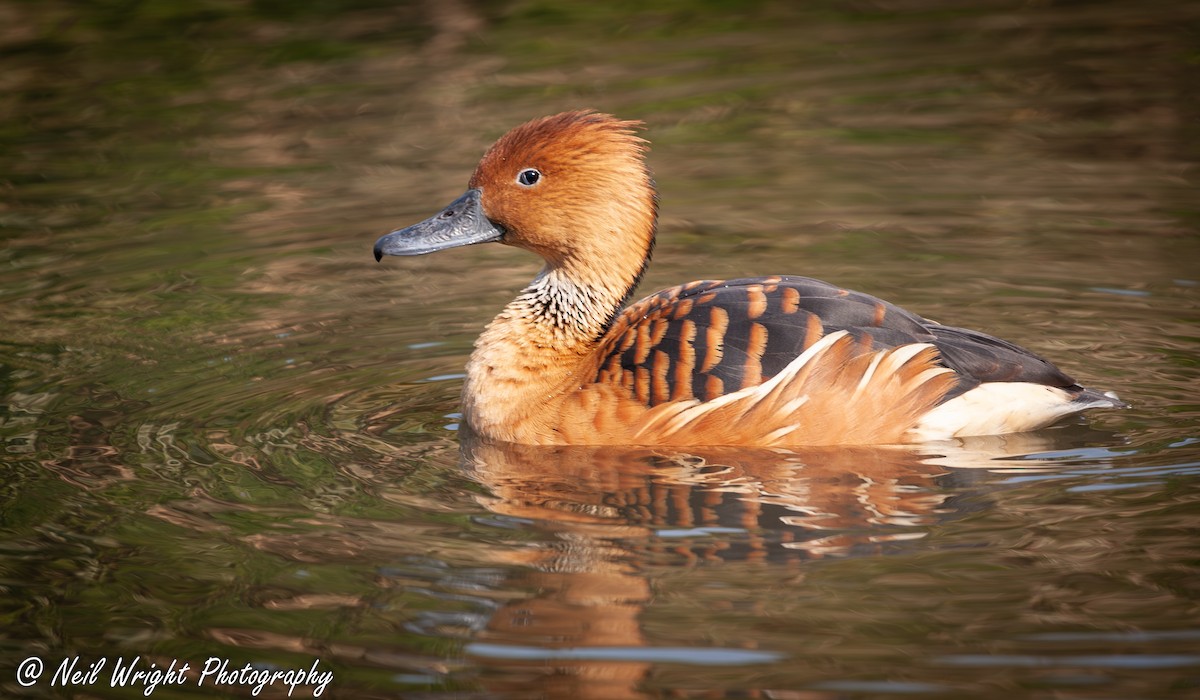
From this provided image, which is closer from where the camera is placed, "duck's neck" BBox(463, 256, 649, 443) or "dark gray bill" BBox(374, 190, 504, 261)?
"duck's neck" BBox(463, 256, 649, 443)

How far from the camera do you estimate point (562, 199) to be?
7281 millimetres

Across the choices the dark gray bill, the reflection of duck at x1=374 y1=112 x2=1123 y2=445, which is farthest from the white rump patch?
the dark gray bill

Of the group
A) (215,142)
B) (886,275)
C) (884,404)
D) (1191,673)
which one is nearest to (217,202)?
(215,142)

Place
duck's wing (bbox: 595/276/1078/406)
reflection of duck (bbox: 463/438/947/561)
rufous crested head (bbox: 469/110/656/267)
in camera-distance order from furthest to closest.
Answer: rufous crested head (bbox: 469/110/656/267) < duck's wing (bbox: 595/276/1078/406) < reflection of duck (bbox: 463/438/947/561)

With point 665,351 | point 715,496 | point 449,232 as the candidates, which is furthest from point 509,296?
point 715,496

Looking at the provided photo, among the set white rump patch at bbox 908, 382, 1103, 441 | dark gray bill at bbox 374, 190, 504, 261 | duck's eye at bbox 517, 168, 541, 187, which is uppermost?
duck's eye at bbox 517, 168, 541, 187

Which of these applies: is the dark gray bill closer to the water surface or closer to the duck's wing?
the water surface

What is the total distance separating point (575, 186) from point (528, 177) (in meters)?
0.26

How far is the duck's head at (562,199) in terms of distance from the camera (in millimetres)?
7219

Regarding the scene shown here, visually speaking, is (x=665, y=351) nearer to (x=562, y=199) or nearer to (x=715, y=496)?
(x=715, y=496)

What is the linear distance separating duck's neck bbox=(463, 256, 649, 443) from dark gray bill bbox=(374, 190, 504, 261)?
382 millimetres

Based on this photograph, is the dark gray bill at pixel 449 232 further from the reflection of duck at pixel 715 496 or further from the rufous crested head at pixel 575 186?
the reflection of duck at pixel 715 496

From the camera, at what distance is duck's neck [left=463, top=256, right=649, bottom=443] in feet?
23.2

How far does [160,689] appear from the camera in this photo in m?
4.93
